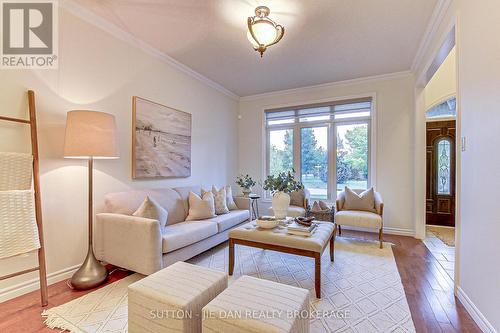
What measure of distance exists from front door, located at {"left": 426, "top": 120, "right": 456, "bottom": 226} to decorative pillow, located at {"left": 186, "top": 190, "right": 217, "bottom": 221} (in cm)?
479

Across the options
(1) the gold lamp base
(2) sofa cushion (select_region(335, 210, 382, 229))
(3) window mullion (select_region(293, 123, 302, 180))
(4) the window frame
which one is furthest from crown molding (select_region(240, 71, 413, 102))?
(1) the gold lamp base

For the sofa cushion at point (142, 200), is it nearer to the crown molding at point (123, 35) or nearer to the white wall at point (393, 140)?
the crown molding at point (123, 35)

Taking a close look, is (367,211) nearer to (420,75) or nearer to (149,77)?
(420,75)

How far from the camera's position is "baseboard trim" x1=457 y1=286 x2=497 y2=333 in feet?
5.13

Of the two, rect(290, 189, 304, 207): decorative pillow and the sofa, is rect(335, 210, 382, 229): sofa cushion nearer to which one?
rect(290, 189, 304, 207): decorative pillow

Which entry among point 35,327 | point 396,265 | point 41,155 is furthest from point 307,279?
point 41,155

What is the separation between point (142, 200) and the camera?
2.84m

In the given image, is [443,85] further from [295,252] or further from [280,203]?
[295,252]

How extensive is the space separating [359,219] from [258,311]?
2759mm

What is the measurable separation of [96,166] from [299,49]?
308 centimetres

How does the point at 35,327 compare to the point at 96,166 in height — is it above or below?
below

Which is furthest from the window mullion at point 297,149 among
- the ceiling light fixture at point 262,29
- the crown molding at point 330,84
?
the ceiling light fixture at point 262,29

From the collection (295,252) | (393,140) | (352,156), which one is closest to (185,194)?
(295,252)

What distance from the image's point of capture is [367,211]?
3748mm
